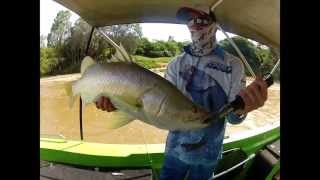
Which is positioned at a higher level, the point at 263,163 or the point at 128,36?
the point at 128,36

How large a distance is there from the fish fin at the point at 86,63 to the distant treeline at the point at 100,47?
0.06ft

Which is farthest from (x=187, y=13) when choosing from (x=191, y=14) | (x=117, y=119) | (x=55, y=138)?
(x=55, y=138)

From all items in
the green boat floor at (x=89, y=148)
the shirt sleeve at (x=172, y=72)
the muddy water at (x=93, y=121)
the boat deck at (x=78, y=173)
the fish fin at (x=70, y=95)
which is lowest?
the boat deck at (x=78, y=173)

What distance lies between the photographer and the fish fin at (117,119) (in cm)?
200

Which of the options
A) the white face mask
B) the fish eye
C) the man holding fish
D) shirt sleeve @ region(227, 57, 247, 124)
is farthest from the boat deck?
the white face mask

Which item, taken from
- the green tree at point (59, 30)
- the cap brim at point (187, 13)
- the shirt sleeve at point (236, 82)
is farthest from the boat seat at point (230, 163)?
the green tree at point (59, 30)

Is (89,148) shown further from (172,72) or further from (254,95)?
(254,95)

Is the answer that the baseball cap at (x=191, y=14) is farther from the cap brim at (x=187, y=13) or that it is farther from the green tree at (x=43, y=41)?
the green tree at (x=43, y=41)

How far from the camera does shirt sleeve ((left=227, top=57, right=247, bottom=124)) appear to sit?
1.99 m

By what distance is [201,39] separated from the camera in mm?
2023

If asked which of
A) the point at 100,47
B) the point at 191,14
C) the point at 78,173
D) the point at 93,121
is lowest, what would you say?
the point at 78,173

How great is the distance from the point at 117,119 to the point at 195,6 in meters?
0.59

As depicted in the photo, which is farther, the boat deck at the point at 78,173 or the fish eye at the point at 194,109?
the boat deck at the point at 78,173
